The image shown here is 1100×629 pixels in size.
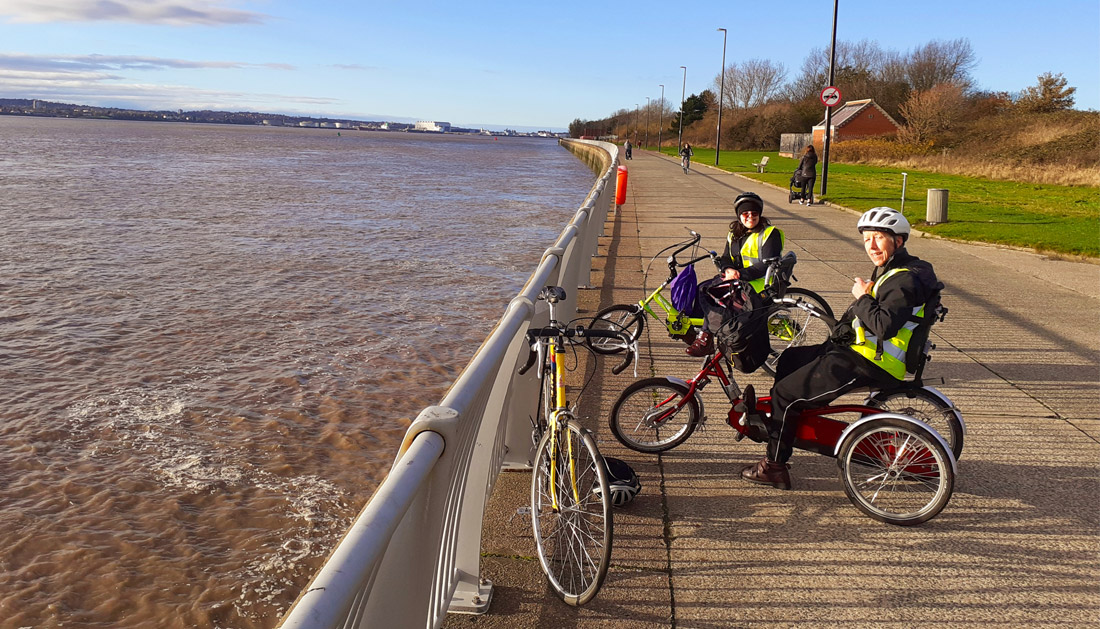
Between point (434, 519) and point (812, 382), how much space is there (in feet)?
8.03

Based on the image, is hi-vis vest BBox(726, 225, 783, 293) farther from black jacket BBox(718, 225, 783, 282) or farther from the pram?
the pram

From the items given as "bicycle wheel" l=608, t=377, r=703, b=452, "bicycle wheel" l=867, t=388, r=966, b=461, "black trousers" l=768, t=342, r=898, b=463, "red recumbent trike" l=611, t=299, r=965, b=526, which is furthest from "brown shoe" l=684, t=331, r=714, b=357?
"bicycle wheel" l=867, t=388, r=966, b=461

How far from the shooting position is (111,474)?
6.91 m

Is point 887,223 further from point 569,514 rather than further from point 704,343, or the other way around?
point 569,514

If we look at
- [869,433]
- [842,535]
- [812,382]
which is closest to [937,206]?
[812,382]

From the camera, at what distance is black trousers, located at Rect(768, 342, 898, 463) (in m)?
4.46

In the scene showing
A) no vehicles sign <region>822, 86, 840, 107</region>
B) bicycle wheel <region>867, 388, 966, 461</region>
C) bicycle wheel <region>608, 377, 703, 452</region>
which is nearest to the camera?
bicycle wheel <region>867, 388, 966, 461</region>

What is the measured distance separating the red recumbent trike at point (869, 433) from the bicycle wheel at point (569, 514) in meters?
1.35

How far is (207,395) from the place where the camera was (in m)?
8.82

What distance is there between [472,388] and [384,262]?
50.1 ft

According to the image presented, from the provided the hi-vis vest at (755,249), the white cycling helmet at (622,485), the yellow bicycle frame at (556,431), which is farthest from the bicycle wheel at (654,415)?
the hi-vis vest at (755,249)

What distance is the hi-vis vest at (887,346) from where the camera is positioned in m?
4.40

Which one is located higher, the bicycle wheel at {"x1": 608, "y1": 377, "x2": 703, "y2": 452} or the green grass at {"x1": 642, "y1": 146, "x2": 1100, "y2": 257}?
the green grass at {"x1": 642, "y1": 146, "x2": 1100, "y2": 257}

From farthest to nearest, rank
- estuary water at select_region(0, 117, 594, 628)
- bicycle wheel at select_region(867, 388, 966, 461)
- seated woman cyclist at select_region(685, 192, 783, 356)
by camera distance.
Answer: seated woman cyclist at select_region(685, 192, 783, 356) → estuary water at select_region(0, 117, 594, 628) → bicycle wheel at select_region(867, 388, 966, 461)
